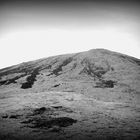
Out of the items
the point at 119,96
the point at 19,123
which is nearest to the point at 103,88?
the point at 119,96

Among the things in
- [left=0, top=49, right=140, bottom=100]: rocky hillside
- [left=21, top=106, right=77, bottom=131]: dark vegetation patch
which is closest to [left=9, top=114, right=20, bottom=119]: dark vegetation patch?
[left=21, top=106, right=77, bottom=131]: dark vegetation patch

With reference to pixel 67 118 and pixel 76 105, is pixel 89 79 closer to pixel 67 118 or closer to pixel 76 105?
pixel 76 105

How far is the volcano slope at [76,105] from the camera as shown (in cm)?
1992

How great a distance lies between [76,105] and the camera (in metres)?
32.4

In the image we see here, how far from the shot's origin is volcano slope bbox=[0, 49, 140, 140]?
19.9 metres

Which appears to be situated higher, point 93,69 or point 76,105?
point 93,69

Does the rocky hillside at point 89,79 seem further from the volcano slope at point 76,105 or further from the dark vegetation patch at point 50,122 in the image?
the dark vegetation patch at point 50,122

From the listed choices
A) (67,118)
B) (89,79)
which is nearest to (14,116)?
(67,118)

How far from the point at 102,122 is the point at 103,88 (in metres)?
21.2

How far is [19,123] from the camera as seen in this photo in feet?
76.6

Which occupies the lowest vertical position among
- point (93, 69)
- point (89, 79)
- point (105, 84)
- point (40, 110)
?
point (40, 110)

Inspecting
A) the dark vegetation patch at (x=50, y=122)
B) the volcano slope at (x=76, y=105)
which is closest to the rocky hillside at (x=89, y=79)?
the volcano slope at (x=76, y=105)

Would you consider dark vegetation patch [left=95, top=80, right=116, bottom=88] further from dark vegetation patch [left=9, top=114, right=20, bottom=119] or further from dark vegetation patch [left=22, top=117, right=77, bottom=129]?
dark vegetation patch [left=9, top=114, right=20, bottom=119]

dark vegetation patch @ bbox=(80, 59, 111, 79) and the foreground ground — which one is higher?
dark vegetation patch @ bbox=(80, 59, 111, 79)
